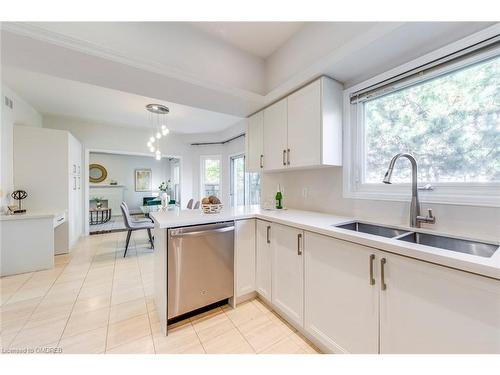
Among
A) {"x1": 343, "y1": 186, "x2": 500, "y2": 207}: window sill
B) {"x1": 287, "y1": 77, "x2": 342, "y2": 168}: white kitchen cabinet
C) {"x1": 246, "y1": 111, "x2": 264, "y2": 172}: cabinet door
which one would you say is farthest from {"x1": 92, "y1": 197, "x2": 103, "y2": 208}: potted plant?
{"x1": 343, "y1": 186, "x2": 500, "y2": 207}: window sill

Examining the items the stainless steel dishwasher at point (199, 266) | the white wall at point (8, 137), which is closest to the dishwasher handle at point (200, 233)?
the stainless steel dishwasher at point (199, 266)

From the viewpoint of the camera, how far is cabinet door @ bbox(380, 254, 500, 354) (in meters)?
0.77

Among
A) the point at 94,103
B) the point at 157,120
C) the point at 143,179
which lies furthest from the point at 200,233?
the point at 143,179

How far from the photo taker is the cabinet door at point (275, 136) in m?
2.12

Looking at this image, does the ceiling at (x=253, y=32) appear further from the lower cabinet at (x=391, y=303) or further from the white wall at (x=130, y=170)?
the white wall at (x=130, y=170)

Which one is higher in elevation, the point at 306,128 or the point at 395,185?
the point at 306,128

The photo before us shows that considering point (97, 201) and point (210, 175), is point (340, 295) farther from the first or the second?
point (97, 201)

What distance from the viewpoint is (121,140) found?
5023 mm

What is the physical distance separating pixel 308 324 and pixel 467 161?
4.98ft

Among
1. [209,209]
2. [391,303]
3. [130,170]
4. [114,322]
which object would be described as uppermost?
[130,170]

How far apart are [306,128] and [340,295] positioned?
136cm

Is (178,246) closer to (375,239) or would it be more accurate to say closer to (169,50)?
(375,239)

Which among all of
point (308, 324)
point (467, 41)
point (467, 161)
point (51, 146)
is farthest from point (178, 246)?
point (51, 146)

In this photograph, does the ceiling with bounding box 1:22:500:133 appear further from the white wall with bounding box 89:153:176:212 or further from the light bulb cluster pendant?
the white wall with bounding box 89:153:176:212
